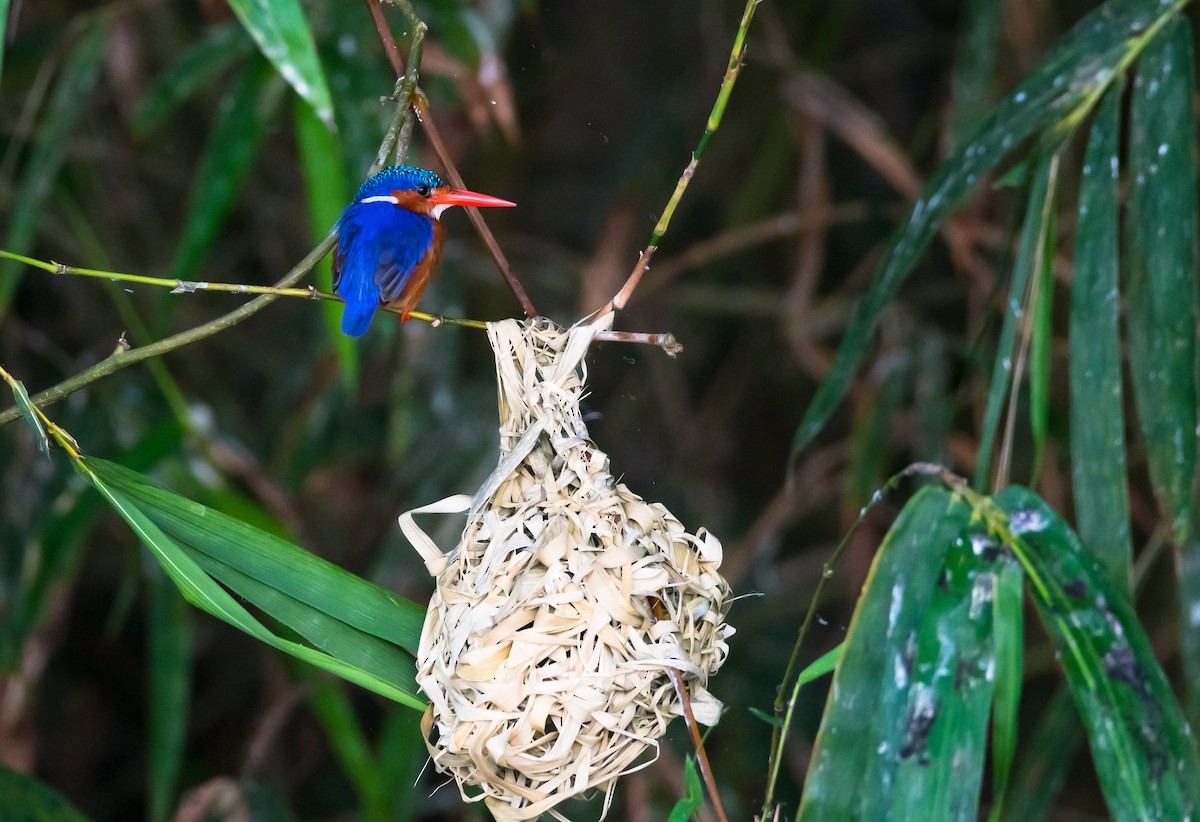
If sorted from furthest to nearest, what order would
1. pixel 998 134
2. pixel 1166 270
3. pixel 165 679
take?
pixel 165 679
pixel 998 134
pixel 1166 270

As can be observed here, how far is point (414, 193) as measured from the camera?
141 centimetres

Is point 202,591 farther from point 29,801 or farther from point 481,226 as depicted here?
point 29,801

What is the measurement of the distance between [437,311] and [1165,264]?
1.51 m

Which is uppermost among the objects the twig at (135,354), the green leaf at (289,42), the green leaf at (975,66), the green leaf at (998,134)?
the green leaf at (975,66)

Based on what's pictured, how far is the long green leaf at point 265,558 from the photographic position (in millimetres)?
1092

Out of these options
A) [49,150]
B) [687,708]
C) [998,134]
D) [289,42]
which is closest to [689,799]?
[687,708]

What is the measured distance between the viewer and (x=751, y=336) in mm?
3803

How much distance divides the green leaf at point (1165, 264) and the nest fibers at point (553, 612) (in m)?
0.60

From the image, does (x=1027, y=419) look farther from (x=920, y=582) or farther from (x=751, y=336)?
(x=920, y=582)

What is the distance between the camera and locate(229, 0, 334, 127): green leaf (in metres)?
1.14

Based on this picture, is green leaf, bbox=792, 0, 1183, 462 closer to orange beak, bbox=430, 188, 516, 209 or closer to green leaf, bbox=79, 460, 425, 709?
orange beak, bbox=430, 188, 516, 209

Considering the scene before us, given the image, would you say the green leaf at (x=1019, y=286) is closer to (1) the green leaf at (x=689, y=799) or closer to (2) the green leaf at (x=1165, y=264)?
(2) the green leaf at (x=1165, y=264)

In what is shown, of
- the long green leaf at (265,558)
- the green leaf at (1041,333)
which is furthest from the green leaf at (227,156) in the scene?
the green leaf at (1041,333)

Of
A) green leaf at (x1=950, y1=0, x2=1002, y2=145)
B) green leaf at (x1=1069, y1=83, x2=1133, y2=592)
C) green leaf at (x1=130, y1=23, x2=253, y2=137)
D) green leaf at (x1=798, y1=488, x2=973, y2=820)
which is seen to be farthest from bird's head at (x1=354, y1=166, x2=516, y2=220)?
green leaf at (x1=950, y1=0, x2=1002, y2=145)
